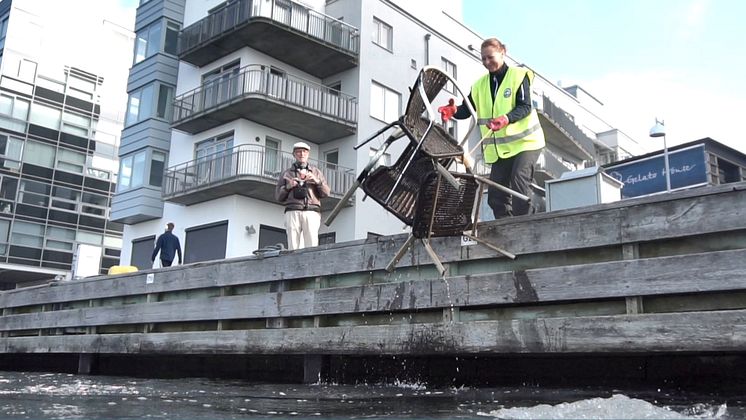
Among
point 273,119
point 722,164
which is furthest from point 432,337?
point 273,119

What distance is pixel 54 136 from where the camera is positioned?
3994 cm

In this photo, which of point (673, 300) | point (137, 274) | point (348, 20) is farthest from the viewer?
point (348, 20)

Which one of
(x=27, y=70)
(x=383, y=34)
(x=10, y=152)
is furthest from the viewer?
(x=27, y=70)

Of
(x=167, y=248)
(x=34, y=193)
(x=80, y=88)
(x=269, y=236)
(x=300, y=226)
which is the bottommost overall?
(x=300, y=226)

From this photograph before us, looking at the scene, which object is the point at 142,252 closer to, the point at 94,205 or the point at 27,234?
the point at 27,234

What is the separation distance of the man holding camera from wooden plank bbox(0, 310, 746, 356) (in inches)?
80.0

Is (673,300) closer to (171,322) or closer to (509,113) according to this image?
(509,113)

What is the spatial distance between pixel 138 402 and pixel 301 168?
4518 mm

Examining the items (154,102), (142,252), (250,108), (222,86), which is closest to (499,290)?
(250,108)

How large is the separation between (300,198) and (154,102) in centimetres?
2182

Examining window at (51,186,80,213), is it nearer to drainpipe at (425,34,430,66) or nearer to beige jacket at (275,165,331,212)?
drainpipe at (425,34,430,66)

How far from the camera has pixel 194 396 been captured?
4.90 m

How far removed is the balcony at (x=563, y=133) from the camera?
3247 cm

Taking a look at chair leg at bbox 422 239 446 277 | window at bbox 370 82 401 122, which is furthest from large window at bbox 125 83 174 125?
chair leg at bbox 422 239 446 277
